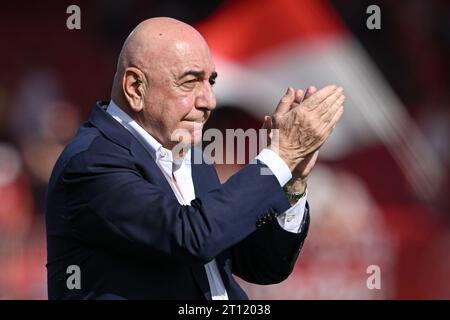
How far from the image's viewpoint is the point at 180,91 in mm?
2990

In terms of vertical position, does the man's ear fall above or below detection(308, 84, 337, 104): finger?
above

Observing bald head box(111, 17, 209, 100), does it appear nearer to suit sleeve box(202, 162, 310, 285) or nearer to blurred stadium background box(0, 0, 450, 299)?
suit sleeve box(202, 162, 310, 285)

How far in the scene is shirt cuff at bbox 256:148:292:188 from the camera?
9.42 feet

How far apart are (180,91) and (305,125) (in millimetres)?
385

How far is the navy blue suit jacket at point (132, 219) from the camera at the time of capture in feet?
9.14

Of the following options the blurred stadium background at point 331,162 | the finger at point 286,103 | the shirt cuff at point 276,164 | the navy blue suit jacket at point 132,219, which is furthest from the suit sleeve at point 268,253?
the blurred stadium background at point 331,162

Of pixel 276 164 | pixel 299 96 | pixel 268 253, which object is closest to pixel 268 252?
pixel 268 253

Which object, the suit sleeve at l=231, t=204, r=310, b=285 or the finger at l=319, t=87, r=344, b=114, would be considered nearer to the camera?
the finger at l=319, t=87, r=344, b=114

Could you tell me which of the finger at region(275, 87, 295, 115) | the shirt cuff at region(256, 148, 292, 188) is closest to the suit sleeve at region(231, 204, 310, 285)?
the shirt cuff at region(256, 148, 292, 188)

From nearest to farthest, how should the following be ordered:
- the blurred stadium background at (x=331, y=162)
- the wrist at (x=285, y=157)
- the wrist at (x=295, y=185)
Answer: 1. the wrist at (x=285, y=157)
2. the wrist at (x=295, y=185)
3. the blurred stadium background at (x=331, y=162)

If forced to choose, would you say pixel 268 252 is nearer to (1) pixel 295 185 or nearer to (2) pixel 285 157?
(1) pixel 295 185

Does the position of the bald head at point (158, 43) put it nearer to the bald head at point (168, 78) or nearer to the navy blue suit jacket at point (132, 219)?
the bald head at point (168, 78)

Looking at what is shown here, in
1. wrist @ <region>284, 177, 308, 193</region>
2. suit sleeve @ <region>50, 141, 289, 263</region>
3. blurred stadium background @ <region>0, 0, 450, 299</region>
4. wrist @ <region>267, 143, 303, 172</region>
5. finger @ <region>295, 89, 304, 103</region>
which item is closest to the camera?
suit sleeve @ <region>50, 141, 289, 263</region>
